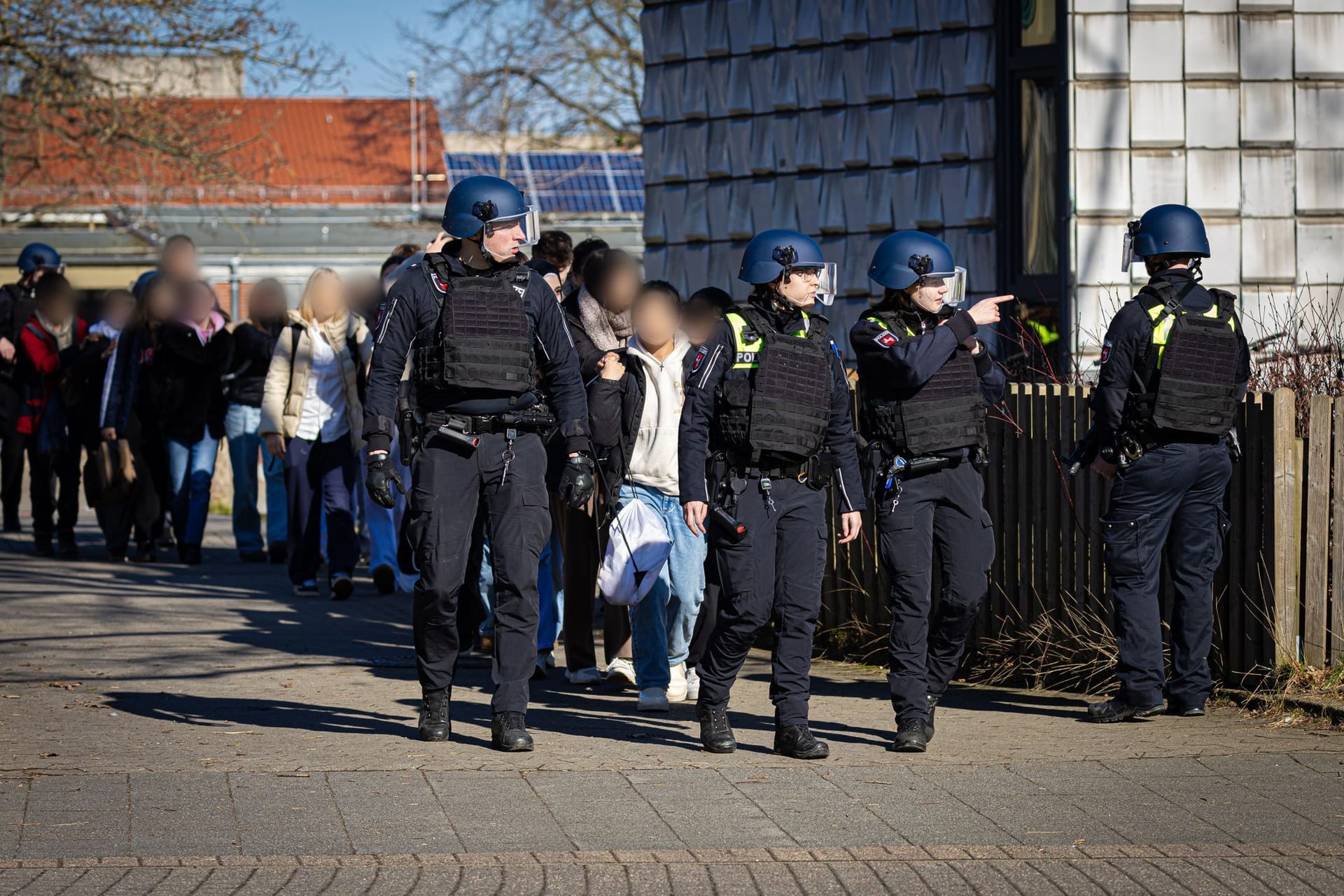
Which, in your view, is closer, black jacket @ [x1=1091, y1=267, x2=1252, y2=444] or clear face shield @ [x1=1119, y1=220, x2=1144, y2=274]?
black jacket @ [x1=1091, y1=267, x2=1252, y2=444]

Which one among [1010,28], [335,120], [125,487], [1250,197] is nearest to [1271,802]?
[1250,197]

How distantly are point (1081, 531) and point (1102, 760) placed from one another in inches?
66.5

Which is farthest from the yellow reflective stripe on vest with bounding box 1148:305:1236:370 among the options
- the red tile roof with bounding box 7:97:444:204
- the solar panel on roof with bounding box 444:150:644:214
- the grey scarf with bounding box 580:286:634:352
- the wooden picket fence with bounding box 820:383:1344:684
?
the solar panel on roof with bounding box 444:150:644:214

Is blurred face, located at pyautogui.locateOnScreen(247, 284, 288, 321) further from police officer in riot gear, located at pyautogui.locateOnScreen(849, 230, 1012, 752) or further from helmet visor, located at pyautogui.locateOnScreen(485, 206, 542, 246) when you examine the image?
police officer in riot gear, located at pyautogui.locateOnScreen(849, 230, 1012, 752)

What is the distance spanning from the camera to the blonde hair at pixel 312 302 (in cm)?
1116

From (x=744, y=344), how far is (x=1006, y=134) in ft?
17.8

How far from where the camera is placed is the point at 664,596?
794 cm

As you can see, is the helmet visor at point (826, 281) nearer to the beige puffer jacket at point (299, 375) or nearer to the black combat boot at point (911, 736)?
the black combat boot at point (911, 736)

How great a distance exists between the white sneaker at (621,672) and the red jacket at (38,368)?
22.4ft

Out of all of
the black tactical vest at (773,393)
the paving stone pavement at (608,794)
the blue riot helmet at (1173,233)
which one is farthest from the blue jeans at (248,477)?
the blue riot helmet at (1173,233)

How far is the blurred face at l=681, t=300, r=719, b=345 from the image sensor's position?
27.7 feet

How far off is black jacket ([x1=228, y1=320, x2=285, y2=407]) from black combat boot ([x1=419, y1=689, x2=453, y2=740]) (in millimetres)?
6286

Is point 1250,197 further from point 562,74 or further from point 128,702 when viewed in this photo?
point 562,74

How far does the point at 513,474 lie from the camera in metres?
6.94
